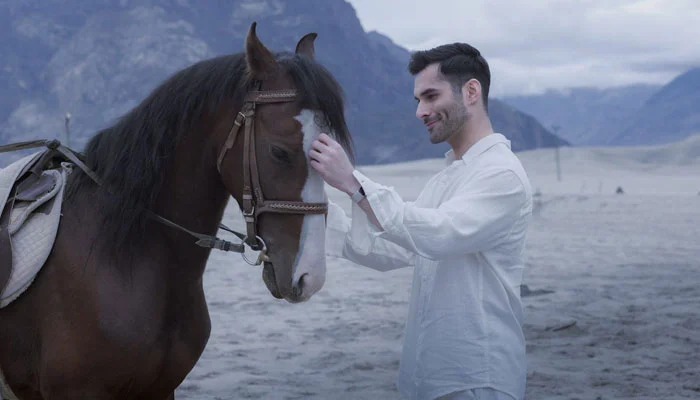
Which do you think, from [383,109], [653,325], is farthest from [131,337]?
[383,109]

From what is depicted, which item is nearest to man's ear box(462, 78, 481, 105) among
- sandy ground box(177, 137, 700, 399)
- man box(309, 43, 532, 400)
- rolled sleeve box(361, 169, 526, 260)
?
man box(309, 43, 532, 400)

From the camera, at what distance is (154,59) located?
108000 millimetres

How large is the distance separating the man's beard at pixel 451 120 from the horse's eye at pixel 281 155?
0.54 metres

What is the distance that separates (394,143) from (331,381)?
96251 mm

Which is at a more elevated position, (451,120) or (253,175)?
(451,120)

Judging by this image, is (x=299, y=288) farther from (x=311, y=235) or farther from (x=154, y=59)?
(x=154, y=59)

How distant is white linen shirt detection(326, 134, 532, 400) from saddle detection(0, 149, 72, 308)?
2.91 ft

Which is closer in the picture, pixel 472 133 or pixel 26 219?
pixel 26 219

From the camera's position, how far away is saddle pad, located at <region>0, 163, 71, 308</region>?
237 centimetres

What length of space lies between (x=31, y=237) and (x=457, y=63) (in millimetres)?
1460

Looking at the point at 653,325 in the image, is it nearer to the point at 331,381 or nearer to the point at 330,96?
the point at 331,381

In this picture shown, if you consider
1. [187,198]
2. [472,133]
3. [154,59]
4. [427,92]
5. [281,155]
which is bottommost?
[187,198]

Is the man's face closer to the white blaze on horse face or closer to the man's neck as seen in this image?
the man's neck

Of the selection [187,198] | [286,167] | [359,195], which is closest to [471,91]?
[359,195]
